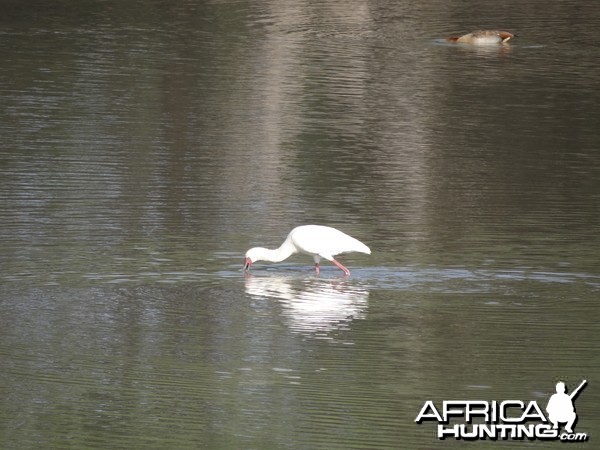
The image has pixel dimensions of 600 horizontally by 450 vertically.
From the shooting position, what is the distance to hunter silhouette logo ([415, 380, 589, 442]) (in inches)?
384

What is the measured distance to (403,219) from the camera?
16.0 metres

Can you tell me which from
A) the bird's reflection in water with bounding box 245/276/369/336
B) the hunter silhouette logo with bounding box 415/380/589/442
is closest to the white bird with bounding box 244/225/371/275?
the bird's reflection in water with bounding box 245/276/369/336

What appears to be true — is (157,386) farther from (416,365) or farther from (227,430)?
(416,365)

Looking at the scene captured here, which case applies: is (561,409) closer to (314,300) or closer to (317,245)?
(314,300)

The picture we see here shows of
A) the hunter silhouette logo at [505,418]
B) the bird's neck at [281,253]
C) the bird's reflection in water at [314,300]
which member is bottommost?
the hunter silhouette logo at [505,418]

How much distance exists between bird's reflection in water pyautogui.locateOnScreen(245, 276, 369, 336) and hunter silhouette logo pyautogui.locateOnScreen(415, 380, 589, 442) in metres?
1.89

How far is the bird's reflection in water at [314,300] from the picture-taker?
12.1 m

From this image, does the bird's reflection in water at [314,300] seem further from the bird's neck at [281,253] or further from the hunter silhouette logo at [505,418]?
the hunter silhouette logo at [505,418]

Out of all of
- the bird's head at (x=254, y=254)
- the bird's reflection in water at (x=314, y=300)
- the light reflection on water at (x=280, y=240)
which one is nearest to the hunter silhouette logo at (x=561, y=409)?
the light reflection on water at (x=280, y=240)

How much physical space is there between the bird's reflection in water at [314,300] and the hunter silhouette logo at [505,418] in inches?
74.5

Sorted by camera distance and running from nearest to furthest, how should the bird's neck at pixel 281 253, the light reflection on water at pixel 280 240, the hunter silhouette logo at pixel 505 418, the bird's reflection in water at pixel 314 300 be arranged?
the hunter silhouette logo at pixel 505 418 → the light reflection on water at pixel 280 240 → the bird's reflection in water at pixel 314 300 → the bird's neck at pixel 281 253

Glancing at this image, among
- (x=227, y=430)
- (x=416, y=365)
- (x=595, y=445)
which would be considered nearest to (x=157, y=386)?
(x=227, y=430)

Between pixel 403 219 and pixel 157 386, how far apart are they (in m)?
5.85

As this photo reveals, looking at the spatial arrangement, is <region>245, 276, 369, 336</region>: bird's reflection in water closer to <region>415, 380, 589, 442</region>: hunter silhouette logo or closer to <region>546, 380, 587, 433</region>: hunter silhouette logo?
<region>415, 380, 589, 442</region>: hunter silhouette logo
